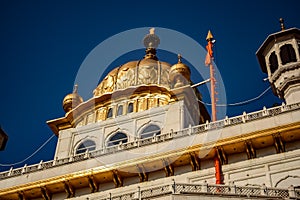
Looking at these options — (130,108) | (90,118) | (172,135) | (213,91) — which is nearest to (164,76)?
(130,108)

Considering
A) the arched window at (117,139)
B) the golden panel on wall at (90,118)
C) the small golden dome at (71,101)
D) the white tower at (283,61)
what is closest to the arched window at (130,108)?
the arched window at (117,139)

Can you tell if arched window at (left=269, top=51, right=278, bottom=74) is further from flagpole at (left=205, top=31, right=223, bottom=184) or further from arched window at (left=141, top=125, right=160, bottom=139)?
arched window at (left=141, top=125, right=160, bottom=139)

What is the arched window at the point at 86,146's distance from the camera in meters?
28.8

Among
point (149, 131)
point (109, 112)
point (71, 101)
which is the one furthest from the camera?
point (71, 101)

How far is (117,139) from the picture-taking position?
28531 mm

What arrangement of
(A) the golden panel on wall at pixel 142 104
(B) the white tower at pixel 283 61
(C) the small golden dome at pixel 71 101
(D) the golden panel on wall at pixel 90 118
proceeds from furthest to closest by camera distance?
(C) the small golden dome at pixel 71 101
(D) the golden panel on wall at pixel 90 118
(A) the golden panel on wall at pixel 142 104
(B) the white tower at pixel 283 61

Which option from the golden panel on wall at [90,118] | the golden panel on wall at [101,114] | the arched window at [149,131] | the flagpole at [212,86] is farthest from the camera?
the golden panel on wall at [90,118]

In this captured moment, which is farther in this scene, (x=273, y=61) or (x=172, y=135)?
(x=273, y=61)

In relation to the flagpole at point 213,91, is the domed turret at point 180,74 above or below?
above

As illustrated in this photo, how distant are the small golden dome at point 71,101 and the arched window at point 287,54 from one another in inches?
484

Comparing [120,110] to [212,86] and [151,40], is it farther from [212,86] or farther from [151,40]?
[151,40]

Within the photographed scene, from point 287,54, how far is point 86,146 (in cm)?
1157

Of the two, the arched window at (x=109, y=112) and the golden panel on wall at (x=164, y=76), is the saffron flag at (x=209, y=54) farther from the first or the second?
the arched window at (x=109, y=112)

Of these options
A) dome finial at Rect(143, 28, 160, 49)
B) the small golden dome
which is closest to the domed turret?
the small golden dome
